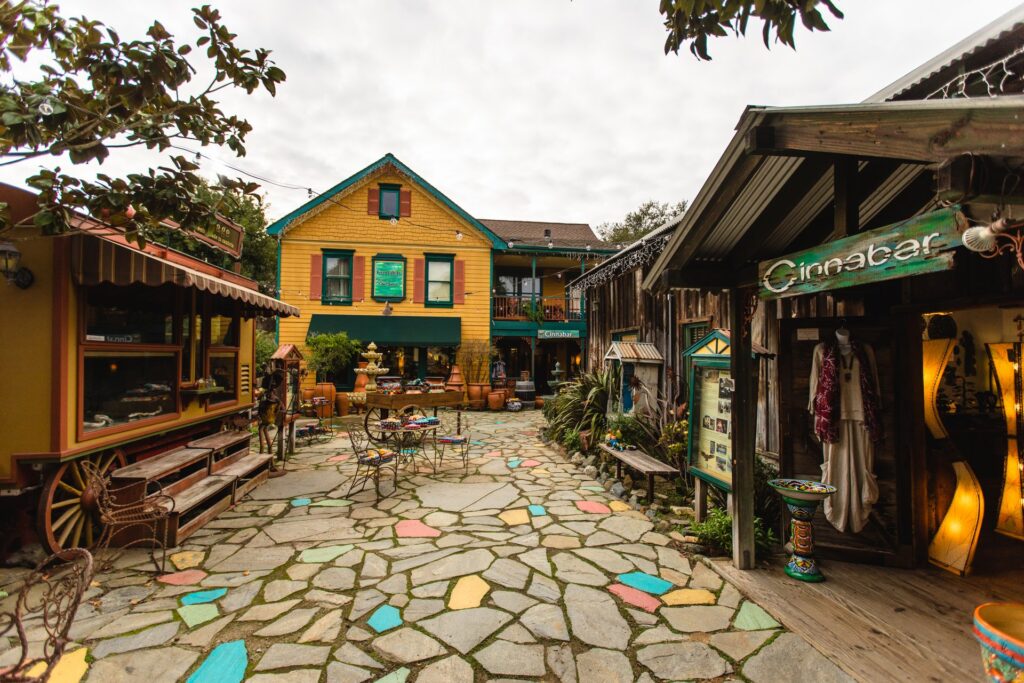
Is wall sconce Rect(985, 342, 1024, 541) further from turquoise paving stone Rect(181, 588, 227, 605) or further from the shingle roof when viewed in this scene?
the shingle roof

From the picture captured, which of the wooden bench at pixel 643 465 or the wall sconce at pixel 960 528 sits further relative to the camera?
the wooden bench at pixel 643 465

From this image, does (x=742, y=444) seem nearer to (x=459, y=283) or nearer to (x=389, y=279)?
(x=459, y=283)

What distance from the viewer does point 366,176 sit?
53.3ft

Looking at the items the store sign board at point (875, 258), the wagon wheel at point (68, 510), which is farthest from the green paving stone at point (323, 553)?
the store sign board at point (875, 258)

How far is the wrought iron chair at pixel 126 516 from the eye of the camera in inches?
167

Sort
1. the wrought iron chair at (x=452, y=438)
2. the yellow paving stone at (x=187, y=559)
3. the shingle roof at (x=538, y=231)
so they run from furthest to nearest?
the shingle roof at (x=538, y=231), the wrought iron chair at (x=452, y=438), the yellow paving stone at (x=187, y=559)

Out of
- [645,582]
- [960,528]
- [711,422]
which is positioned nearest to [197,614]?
[645,582]

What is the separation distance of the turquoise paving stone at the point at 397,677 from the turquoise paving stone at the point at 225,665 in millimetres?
814

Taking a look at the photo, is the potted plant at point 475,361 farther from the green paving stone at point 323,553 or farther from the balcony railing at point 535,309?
the green paving stone at point 323,553

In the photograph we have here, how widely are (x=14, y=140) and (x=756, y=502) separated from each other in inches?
249

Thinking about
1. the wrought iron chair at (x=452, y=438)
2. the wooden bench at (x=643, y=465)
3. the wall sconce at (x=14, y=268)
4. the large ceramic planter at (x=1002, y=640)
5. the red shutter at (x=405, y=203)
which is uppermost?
the red shutter at (x=405, y=203)

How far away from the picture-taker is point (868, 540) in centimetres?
409

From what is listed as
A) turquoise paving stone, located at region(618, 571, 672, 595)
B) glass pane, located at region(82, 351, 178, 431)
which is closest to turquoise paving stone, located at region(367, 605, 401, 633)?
turquoise paving stone, located at region(618, 571, 672, 595)

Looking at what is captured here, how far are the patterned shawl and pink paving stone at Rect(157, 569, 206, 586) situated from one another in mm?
5407
